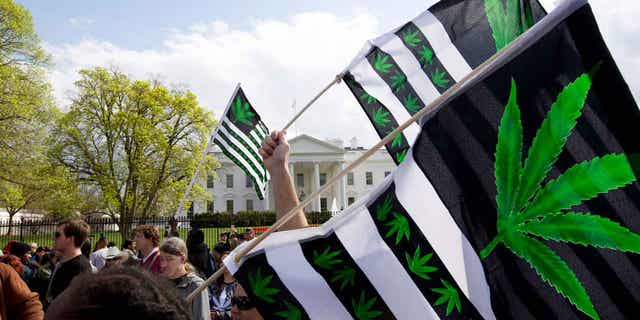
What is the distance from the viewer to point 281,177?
267 centimetres

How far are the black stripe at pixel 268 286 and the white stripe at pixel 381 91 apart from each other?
3.03m

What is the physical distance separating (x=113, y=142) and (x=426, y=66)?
101ft

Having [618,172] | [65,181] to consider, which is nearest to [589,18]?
[618,172]

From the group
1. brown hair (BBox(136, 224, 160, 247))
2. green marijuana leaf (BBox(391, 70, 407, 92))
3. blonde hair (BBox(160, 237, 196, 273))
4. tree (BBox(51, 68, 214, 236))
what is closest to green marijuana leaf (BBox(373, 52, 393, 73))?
green marijuana leaf (BBox(391, 70, 407, 92))

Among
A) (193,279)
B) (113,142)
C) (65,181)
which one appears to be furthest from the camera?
(113,142)

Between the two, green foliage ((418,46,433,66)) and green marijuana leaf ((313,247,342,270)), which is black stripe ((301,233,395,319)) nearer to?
green marijuana leaf ((313,247,342,270))

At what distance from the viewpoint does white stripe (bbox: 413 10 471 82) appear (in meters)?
4.35

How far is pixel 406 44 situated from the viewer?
184 inches

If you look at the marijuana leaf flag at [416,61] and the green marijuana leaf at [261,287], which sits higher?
the marijuana leaf flag at [416,61]

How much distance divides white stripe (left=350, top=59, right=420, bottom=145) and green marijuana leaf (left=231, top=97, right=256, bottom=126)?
8.86ft

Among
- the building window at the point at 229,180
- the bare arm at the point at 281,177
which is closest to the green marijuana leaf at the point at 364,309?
the bare arm at the point at 281,177

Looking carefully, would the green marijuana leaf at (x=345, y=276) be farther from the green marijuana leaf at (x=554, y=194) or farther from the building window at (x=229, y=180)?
the building window at (x=229, y=180)

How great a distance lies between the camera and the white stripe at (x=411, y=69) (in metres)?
4.56

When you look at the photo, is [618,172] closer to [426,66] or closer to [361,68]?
[426,66]
